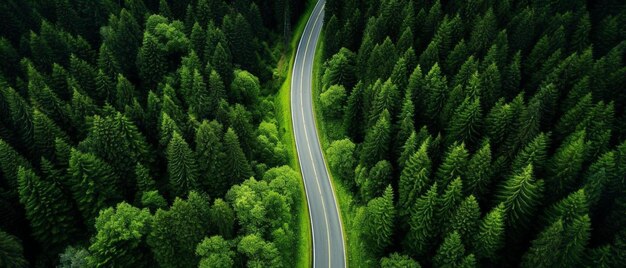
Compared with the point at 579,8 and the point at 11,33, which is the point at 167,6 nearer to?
the point at 11,33

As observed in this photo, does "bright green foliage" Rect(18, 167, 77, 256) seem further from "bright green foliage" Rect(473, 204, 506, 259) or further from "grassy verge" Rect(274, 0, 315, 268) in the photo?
"bright green foliage" Rect(473, 204, 506, 259)

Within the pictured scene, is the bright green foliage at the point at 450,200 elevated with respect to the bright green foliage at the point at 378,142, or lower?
lower

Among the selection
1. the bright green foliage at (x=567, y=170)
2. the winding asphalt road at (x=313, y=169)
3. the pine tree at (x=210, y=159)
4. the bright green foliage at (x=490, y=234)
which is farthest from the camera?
the winding asphalt road at (x=313, y=169)

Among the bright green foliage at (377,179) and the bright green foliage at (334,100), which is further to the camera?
the bright green foliage at (334,100)

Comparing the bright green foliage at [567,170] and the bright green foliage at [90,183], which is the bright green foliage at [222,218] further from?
the bright green foliage at [567,170]

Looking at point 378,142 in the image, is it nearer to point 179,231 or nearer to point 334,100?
point 334,100

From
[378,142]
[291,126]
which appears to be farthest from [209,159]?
[378,142]

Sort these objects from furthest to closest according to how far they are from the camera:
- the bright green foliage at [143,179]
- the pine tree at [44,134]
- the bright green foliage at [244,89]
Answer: the bright green foliage at [244,89], the pine tree at [44,134], the bright green foliage at [143,179]

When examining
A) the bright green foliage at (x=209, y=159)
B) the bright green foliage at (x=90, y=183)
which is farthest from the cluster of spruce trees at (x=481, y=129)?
the bright green foliage at (x=90, y=183)
